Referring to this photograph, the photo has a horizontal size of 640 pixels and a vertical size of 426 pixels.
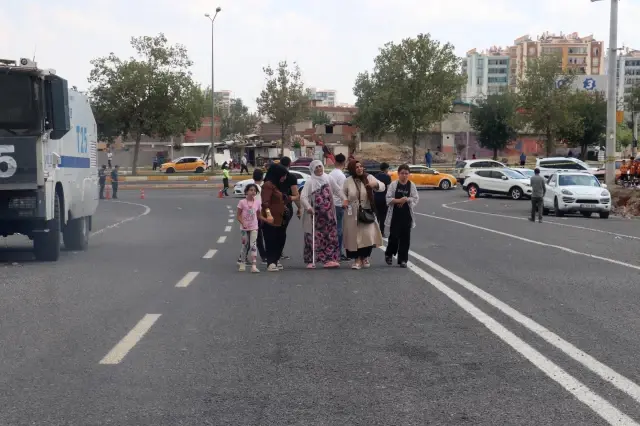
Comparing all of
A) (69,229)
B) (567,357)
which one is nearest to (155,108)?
(69,229)

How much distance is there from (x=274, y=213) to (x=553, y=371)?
7.63 metres

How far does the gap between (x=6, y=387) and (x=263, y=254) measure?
865cm

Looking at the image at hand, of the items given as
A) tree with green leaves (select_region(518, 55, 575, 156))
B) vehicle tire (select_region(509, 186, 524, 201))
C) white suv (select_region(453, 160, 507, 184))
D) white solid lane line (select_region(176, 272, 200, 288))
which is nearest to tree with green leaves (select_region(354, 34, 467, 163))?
tree with green leaves (select_region(518, 55, 575, 156))

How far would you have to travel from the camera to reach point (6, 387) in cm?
618

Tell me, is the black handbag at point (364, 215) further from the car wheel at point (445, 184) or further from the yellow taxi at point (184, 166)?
the yellow taxi at point (184, 166)

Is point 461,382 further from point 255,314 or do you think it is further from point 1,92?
point 1,92

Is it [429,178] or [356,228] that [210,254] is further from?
[429,178]

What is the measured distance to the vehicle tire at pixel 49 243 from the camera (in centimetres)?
1519

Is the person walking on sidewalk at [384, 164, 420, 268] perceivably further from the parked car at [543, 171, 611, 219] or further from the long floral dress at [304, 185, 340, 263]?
the parked car at [543, 171, 611, 219]

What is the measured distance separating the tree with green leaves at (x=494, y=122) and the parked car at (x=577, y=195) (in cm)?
6489

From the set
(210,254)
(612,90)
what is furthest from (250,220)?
(612,90)

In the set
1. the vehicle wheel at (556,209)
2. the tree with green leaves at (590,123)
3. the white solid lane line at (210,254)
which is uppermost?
the tree with green leaves at (590,123)

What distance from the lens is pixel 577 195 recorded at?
103 ft

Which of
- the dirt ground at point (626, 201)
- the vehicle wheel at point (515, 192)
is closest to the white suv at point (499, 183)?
the vehicle wheel at point (515, 192)
